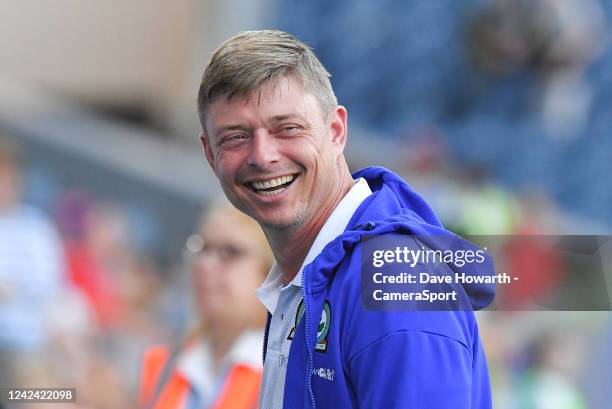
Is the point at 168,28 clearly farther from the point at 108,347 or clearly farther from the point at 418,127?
the point at 108,347

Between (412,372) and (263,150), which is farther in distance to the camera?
(263,150)

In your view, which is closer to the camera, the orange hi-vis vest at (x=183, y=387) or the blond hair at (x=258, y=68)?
the blond hair at (x=258, y=68)

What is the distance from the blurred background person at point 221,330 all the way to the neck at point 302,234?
101 centimetres

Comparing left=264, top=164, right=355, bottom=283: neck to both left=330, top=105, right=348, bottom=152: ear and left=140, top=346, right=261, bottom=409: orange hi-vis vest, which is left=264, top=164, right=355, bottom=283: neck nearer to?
left=330, top=105, right=348, bottom=152: ear

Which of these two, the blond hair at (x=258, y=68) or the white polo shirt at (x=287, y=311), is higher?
the blond hair at (x=258, y=68)

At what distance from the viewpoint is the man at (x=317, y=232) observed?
1.59 metres

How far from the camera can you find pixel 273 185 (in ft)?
5.99

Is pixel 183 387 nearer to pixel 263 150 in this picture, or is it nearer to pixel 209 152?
pixel 209 152

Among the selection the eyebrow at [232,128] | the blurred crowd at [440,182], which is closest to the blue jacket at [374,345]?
the eyebrow at [232,128]

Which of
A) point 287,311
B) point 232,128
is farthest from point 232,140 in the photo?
point 287,311

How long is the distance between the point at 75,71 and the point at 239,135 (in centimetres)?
1188

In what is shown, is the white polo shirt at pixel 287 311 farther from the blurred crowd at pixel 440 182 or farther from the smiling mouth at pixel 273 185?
the blurred crowd at pixel 440 182

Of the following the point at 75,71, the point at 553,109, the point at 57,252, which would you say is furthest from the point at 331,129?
the point at 75,71

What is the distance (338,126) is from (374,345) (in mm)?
458
